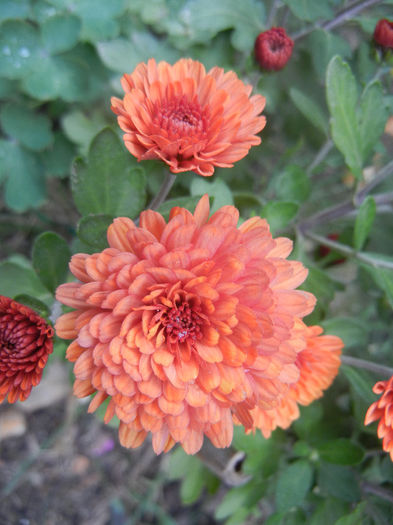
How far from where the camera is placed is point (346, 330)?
137 centimetres

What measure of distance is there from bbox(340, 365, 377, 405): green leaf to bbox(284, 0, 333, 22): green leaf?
43.6 inches

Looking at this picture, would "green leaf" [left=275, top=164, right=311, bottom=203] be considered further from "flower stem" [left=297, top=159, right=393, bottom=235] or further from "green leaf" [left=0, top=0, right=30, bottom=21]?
"green leaf" [left=0, top=0, right=30, bottom=21]

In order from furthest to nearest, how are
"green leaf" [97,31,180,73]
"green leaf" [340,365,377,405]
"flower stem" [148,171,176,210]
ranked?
1. "green leaf" [97,31,180,73]
2. "green leaf" [340,365,377,405]
3. "flower stem" [148,171,176,210]

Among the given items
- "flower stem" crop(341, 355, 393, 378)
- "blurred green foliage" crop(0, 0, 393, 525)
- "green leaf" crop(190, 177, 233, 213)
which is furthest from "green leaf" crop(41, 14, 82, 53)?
"flower stem" crop(341, 355, 393, 378)

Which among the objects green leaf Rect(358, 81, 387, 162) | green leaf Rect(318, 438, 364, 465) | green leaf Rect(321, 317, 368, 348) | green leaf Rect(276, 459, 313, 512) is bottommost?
green leaf Rect(276, 459, 313, 512)

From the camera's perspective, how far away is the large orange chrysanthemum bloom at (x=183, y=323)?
804 millimetres

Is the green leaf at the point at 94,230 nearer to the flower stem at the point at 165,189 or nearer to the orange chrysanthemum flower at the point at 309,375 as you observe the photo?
the flower stem at the point at 165,189

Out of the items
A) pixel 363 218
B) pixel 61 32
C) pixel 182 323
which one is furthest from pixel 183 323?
pixel 61 32

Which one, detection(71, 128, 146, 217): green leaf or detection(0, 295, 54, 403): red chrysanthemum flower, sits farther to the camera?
detection(71, 128, 146, 217): green leaf

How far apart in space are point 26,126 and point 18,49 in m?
0.28

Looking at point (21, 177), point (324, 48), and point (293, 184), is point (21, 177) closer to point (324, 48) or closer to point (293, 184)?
point (293, 184)

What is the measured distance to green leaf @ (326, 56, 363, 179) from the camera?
1145mm

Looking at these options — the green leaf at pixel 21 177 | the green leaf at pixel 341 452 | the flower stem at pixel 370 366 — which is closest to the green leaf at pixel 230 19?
the green leaf at pixel 21 177

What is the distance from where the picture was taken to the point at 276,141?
7.31 feet
